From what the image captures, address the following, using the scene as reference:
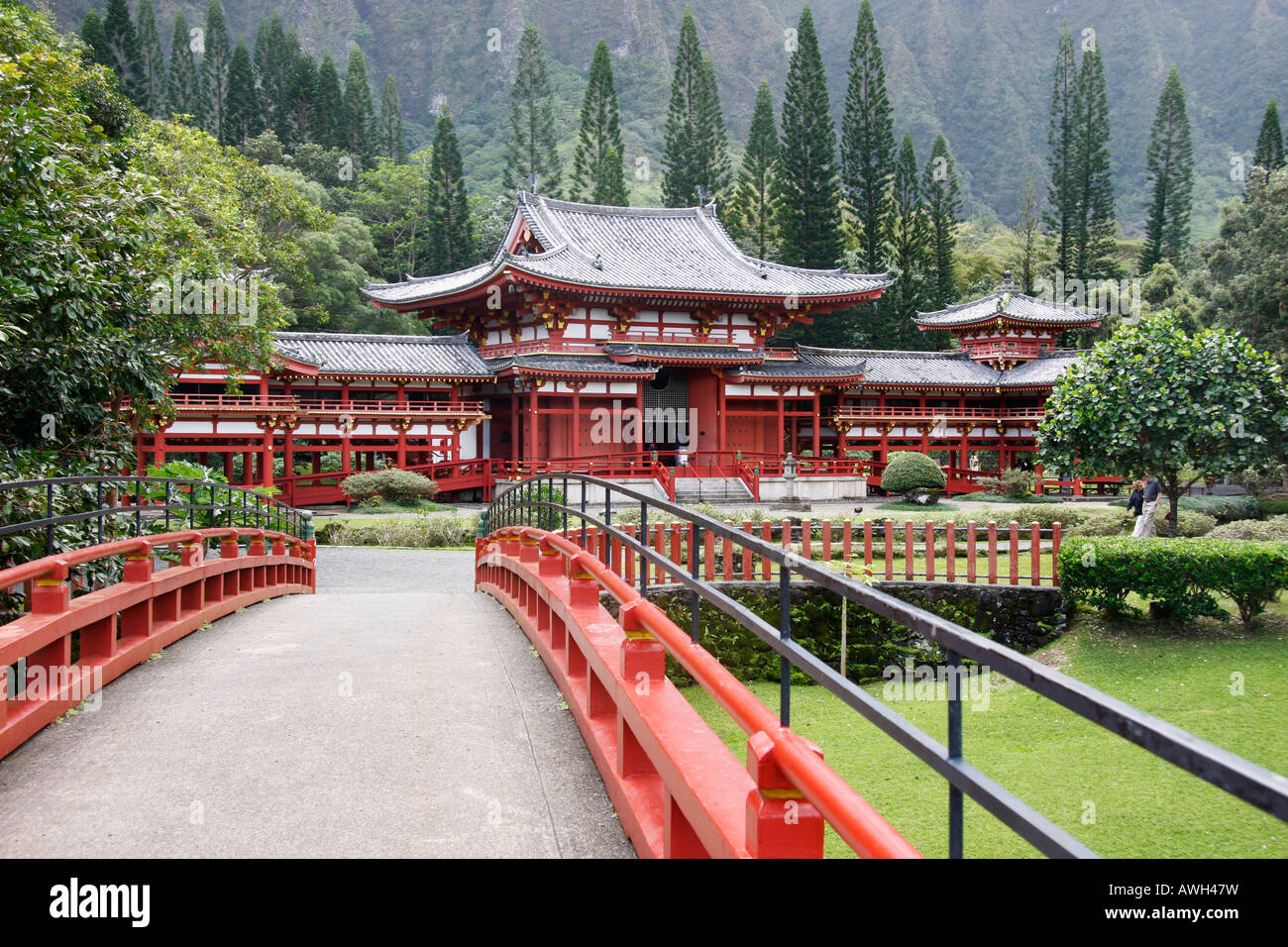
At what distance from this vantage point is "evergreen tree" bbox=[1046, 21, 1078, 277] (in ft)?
168

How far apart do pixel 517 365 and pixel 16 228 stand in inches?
889

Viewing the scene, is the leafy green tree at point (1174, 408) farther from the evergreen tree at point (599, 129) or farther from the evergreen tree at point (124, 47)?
the evergreen tree at point (124, 47)

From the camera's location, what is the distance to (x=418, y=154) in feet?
209

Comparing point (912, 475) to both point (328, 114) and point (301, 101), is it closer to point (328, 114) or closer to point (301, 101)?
point (328, 114)

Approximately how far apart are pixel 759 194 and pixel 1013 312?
1968 cm

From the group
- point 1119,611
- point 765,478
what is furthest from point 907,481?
point 1119,611

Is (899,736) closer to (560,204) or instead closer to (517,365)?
(517,365)

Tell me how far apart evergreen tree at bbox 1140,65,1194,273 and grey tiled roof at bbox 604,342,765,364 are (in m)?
33.8

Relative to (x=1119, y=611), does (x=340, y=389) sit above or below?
above

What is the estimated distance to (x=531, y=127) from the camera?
61.9 meters

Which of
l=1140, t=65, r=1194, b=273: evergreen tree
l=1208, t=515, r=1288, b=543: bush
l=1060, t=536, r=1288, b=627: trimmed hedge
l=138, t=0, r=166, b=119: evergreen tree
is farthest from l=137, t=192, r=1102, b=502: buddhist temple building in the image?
l=138, t=0, r=166, b=119: evergreen tree

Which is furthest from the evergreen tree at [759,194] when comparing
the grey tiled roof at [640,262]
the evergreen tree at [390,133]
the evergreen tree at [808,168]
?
the evergreen tree at [390,133]

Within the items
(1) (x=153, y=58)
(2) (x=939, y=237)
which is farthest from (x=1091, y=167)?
(1) (x=153, y=58)

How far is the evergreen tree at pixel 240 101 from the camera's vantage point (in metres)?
55.8
